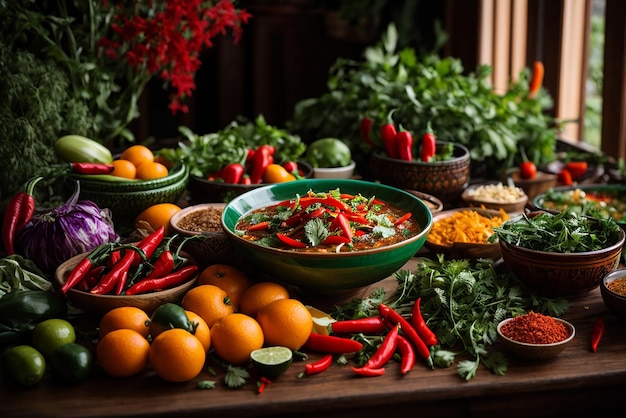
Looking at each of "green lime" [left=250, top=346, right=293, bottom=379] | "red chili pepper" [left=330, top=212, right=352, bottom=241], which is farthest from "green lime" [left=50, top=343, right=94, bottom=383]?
"red chili pepper" [left=330, top=212, right=352, bottom=241]

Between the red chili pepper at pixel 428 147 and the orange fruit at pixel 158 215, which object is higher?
the red chili pepper at pixel 428 147

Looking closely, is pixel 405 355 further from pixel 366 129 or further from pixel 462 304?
pixel 366 129

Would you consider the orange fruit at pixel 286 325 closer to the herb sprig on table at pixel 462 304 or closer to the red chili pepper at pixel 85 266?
the herb sprig on table at pixel 462 304

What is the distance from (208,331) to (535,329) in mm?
780

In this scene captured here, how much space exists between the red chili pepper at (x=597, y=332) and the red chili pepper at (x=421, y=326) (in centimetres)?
38

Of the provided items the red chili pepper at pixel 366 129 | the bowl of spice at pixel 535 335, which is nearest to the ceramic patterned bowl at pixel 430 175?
the red chili pepper at pixel 366 129

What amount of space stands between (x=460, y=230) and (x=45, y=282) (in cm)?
126

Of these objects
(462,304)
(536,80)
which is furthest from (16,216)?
(536,80)

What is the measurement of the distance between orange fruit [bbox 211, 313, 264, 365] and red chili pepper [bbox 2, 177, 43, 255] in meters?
0.82

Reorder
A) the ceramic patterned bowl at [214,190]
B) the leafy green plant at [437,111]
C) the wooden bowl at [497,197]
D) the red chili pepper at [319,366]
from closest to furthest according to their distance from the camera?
the red chili pepper at [319,366] → the ceramic patterned bowl at [214,190] → the wooden bowl at [497,197] → the leafy green plant at [437,111]

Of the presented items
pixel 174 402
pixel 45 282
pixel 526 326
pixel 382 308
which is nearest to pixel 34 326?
pixel 45 282

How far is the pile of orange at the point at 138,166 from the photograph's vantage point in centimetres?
256

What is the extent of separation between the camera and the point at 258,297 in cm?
191

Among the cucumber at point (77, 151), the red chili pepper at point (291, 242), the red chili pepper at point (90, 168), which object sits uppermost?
the cucumber at point (77, 151)
